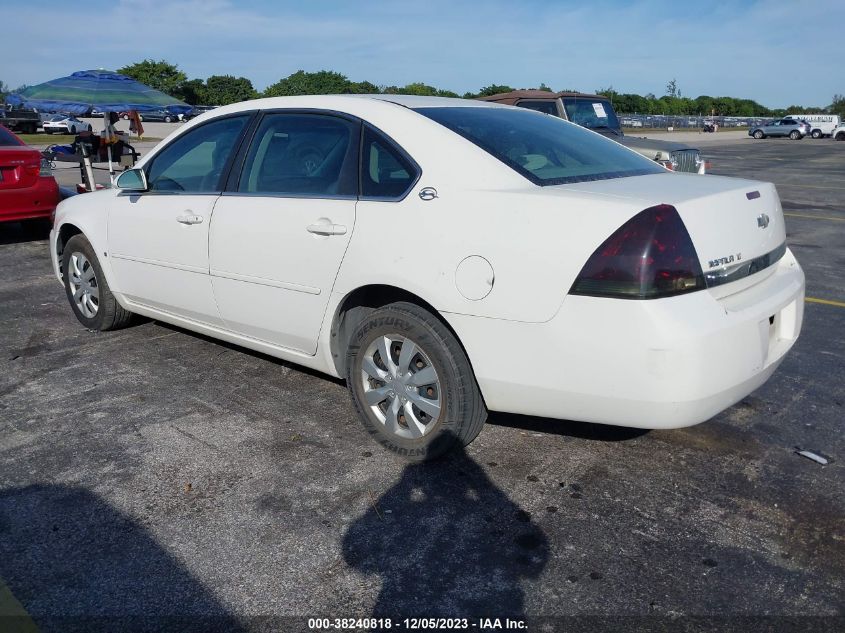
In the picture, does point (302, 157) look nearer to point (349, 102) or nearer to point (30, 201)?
point (349, 102)

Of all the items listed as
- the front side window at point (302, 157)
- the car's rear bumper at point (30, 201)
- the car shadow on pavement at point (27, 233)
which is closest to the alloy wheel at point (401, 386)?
the front side window at point (302, 157)

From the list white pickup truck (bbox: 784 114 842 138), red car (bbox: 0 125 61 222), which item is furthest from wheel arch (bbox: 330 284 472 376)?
white pickup truck (bbox: 784 114 842 138)

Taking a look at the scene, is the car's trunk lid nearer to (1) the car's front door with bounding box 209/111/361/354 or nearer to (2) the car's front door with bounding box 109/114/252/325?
(2) the car's front door with bounding box 109/114/252/325

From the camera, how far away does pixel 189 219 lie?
4.23 metres

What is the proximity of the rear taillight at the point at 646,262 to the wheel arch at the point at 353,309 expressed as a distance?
3.05ft

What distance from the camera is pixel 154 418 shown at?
397 centimetres

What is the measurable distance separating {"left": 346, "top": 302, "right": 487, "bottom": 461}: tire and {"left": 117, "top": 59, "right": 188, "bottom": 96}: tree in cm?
8072

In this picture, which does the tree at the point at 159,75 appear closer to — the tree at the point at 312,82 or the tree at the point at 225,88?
the tree at the point at 225,88

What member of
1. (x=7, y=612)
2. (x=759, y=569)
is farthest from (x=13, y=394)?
(x=759, y=569)

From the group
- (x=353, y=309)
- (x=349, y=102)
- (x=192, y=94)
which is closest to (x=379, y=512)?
(x=353, y=309)

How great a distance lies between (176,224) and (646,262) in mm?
2794

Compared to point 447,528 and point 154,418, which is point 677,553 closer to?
point 447,528

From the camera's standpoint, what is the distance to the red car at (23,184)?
8.52m

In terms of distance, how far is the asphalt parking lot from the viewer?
248cm
